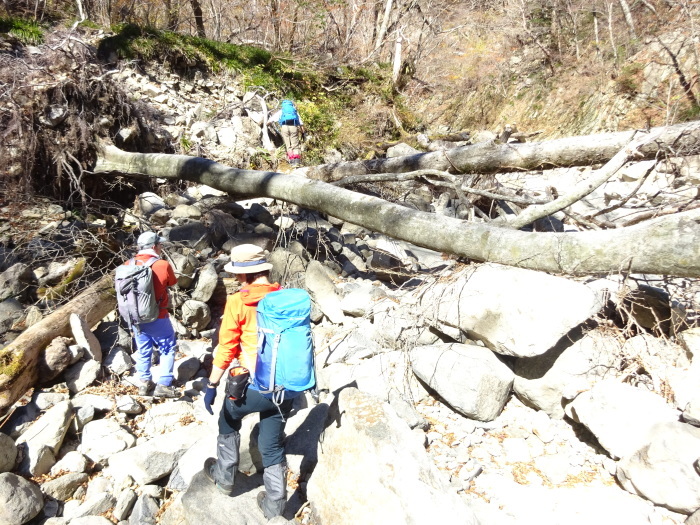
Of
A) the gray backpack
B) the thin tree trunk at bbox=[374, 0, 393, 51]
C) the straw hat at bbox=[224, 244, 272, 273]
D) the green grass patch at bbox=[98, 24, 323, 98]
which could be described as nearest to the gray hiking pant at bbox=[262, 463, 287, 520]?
the straw hat at bbox=[224, 244, 272, 273]

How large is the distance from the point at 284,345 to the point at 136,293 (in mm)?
1919

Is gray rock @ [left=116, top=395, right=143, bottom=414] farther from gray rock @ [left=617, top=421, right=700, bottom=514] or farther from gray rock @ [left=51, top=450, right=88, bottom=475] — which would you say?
gray rock @ [left=617, top=421, right=700, bottom=514]

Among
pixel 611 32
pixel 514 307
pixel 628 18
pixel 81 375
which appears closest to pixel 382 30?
pixel 611 32

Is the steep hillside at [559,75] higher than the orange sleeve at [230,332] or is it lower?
higher

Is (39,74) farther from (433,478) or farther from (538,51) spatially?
(538,51)

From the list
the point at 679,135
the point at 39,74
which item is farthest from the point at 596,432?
the point at 39,74

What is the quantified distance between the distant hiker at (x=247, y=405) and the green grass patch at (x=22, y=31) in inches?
360

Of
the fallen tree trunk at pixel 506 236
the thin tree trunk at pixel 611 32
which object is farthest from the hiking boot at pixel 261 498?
the thin tree trunk at pixel 611 32

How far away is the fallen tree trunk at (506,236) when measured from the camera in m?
2.68

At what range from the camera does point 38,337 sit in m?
3.89

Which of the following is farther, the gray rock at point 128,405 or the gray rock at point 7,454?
the gray rock at point 128,405

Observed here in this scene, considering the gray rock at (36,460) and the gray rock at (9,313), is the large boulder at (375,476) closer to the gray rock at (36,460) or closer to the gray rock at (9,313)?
the gray rock at (36,460)

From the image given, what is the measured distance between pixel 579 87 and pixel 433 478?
40.2 feet

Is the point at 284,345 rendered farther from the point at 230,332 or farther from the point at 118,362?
the point at 118,362
